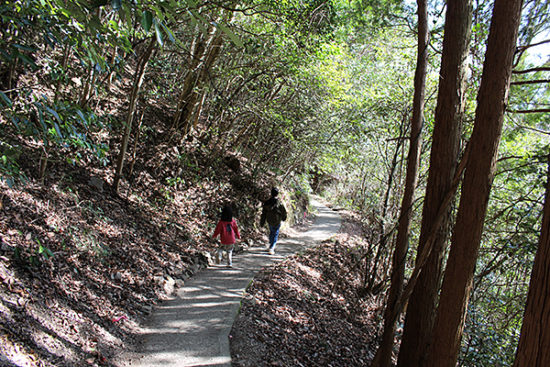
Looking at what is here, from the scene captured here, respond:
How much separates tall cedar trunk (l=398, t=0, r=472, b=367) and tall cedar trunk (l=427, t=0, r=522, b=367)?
73 centimetres

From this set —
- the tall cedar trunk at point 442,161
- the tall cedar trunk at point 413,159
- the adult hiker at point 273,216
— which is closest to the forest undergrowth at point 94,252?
the adult hiker at point 273,216

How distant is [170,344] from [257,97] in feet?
32.2

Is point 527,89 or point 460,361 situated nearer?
point 460,361

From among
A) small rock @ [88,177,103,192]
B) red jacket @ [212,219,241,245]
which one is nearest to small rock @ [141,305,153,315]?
red jacket @ [212,219,241,245]

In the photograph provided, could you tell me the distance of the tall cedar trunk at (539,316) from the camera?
162 cm

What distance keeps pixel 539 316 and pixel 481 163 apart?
77.1 inches

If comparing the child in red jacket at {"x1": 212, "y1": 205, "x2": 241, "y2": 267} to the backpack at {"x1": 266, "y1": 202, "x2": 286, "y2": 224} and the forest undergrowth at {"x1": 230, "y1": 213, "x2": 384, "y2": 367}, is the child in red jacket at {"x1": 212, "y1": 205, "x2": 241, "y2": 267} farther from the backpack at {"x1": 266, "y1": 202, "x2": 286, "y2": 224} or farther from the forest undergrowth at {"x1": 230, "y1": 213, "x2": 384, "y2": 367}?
the backpack at {"x1": 266, "y1": 202, "x2": 286, "y2": 224}

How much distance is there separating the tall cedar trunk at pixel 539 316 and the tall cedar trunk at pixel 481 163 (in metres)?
→ 1.64

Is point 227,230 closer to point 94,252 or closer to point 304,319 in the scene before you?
point 304,319

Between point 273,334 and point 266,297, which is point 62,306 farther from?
point 266,297

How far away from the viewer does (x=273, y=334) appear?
5672mm

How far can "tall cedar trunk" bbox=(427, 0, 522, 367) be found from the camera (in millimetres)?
3201

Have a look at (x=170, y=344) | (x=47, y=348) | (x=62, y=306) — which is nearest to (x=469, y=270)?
(x=170, y=344)

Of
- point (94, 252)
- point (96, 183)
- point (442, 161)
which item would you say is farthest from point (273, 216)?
point (442, 161)
